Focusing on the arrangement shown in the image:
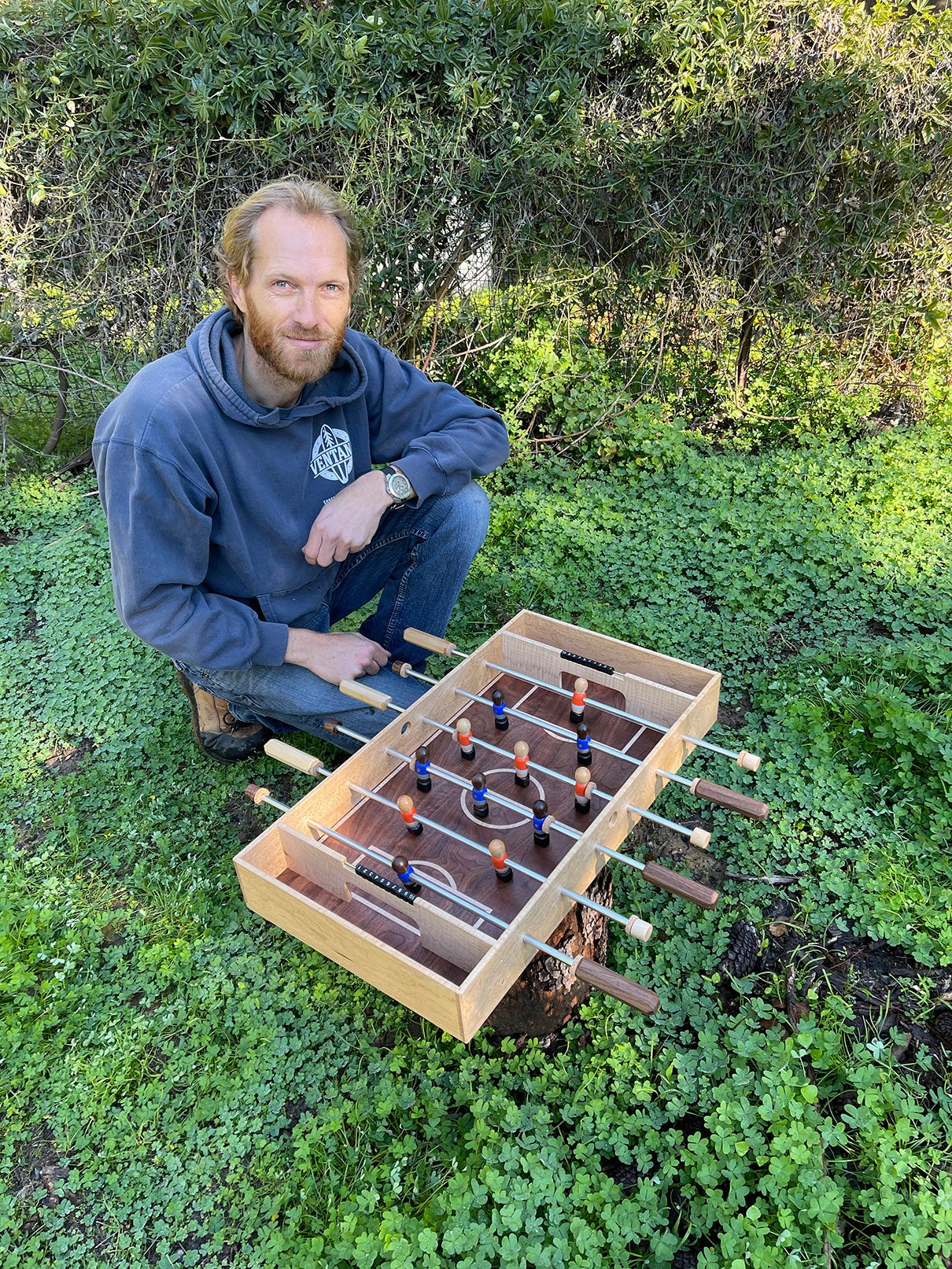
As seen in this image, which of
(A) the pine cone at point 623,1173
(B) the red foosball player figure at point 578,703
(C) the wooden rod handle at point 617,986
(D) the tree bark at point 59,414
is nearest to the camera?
(C) the wooden rod handle at point 617,986

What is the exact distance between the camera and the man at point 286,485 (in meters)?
2.42

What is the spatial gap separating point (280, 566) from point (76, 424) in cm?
360

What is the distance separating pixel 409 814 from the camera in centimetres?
207

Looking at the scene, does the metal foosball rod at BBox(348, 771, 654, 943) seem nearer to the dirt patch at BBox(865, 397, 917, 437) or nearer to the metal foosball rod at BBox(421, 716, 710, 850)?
the metal foosball rod at BBox(421, 716, 710, 850)

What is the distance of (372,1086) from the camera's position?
235cm

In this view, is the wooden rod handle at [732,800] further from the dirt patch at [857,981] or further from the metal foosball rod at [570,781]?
the dirt patch at [857,981]

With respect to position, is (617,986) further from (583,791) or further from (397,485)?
(397,485)

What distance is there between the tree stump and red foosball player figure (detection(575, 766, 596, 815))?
0.23 metres

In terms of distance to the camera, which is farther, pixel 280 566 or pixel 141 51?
pixel 141 51

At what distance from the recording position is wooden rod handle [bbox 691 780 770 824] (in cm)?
205

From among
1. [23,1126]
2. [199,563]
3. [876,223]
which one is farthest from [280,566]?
[876,223]

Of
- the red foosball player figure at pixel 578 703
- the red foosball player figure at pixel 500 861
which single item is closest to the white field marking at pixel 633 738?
the red foosball player figure at pixel 578 703

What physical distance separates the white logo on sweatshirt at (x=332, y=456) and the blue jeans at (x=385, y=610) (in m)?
0.28

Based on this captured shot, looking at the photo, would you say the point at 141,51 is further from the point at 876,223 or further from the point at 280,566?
the point at 876,223
